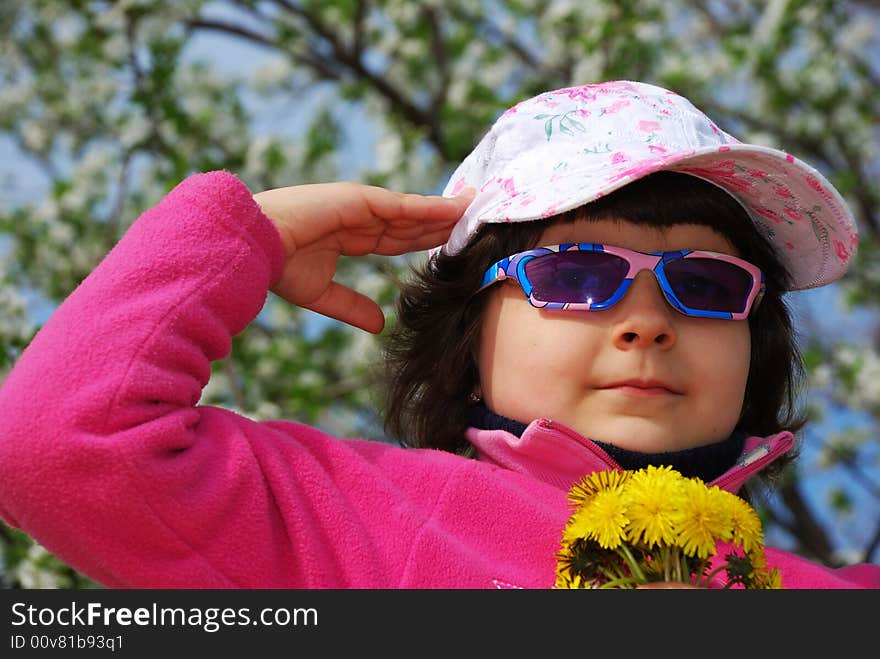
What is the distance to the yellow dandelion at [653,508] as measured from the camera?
95cm

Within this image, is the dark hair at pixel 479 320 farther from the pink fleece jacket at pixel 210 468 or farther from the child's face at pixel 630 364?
the pink fleece jacket at pixel 210 468

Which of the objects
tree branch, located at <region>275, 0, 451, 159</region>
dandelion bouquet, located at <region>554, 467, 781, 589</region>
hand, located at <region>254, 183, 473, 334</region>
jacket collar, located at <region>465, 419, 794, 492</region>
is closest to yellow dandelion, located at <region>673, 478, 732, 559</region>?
dandelion bouquet, located at <region>554, 467, 781, 589</region>

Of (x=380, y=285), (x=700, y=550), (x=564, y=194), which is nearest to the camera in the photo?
(x=700, y=550)

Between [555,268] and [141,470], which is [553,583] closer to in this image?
[555,268]

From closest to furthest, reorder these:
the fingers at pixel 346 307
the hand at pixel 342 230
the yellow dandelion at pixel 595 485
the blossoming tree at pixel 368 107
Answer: the yellow dandelion at pixel 595 485 → the hand at pixel 342 230 → the fingers at pixel 346 307 → the blossoming tree at pixel 368 107

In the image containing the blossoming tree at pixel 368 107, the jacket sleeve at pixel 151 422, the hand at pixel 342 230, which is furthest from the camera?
the blossoming tree at pixel 368 107

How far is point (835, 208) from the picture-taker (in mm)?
1630

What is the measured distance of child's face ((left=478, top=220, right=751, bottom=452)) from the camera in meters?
1.44

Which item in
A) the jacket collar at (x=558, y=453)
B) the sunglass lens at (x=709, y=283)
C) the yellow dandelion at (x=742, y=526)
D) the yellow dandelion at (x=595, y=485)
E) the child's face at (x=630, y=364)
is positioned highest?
the sunglass lens at (x=709, y=283)

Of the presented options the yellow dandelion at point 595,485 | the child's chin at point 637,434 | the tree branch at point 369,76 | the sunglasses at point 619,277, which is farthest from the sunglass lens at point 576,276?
the tree branch at point 369,76

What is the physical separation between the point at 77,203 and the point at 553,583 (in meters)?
2.92

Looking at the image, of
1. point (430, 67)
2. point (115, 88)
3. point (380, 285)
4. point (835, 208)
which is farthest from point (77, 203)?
point (835, 208)

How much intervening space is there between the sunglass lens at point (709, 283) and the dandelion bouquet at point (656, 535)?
50cm

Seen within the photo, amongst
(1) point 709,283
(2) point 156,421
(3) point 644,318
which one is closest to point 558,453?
(3) point 644,318
